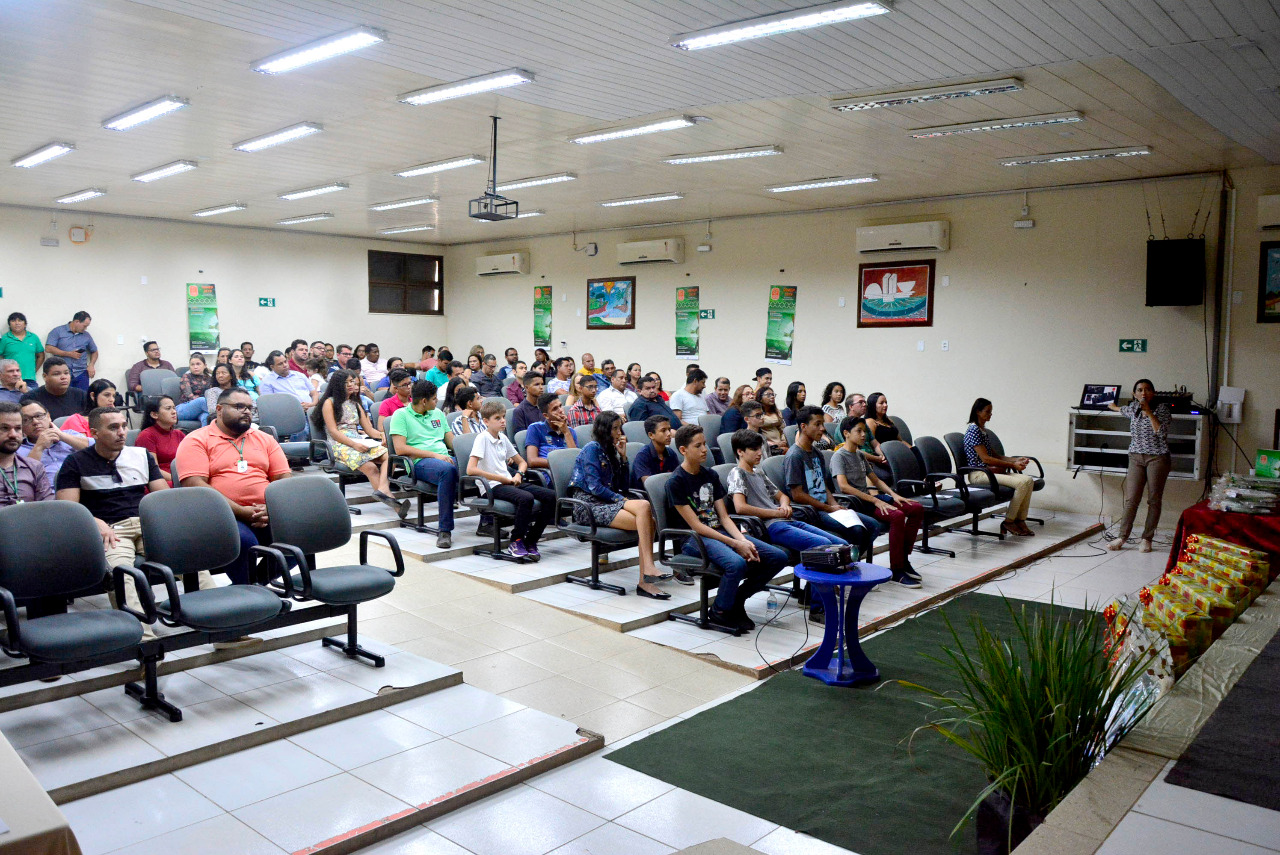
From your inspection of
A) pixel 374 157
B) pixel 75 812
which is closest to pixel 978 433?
pixel 374 157

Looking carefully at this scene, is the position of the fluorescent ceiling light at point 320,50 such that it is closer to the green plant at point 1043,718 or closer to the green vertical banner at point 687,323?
the green plant at point 1043,718

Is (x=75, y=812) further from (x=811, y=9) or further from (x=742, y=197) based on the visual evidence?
(x=742, y=197)

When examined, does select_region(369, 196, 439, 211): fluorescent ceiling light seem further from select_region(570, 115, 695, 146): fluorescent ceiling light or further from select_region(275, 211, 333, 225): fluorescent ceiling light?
select_region(570, 115, 695, 146): fluorescent ceiling light

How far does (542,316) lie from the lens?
14.2m

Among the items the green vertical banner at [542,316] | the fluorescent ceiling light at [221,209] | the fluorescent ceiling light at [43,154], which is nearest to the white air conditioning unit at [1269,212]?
the green vertical banner at [542,316]

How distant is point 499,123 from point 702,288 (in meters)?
5.67

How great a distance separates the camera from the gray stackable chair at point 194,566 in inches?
145

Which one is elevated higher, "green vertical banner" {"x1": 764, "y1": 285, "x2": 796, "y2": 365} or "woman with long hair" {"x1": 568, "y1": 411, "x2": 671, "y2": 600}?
"green vertical banner" {"x1": 764, "y1": 285, "x2": 796, "y2": 365}

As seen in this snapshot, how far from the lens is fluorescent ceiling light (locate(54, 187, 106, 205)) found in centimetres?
1036

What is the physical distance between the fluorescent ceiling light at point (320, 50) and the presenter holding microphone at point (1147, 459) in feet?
22.7

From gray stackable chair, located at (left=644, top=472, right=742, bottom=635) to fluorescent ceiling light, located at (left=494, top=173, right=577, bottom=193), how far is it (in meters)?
4.52

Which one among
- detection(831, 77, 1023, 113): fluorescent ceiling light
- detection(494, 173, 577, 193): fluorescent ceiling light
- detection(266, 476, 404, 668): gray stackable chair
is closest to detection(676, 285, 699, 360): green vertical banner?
detection(494, 173, 577, 193): fluorescent ceiling light

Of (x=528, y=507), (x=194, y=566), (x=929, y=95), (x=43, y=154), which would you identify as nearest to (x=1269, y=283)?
(x=929, y=95)

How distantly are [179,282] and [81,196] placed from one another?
2394mm
